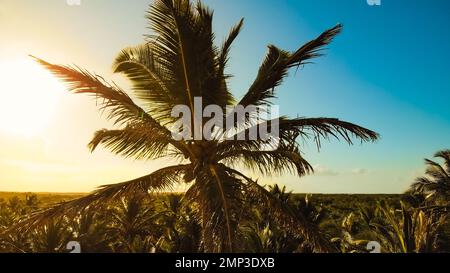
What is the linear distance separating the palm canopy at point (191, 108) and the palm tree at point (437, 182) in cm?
1766

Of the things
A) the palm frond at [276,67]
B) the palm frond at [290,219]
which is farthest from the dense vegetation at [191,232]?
the palm frond at [276,67]

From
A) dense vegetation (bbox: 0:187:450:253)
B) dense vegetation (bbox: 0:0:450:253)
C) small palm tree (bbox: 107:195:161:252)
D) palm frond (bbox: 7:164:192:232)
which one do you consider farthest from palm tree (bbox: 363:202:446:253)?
small palm tree (bbox: 107:195:161:252)

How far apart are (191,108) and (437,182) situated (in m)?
19.8

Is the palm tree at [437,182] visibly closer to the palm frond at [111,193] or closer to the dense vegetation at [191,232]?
the dense vegetation at [191,232]

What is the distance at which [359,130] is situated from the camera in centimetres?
652

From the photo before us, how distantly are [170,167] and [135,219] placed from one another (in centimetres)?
1230

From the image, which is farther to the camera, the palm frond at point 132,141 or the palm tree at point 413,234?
the palm tree at point 413,234

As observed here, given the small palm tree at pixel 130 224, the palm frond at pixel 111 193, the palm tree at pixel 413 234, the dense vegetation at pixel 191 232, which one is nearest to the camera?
the palm frond at pixel 111 193

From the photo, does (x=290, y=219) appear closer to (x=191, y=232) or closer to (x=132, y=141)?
(x=132, y=141)

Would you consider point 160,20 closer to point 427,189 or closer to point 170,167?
point 170,167

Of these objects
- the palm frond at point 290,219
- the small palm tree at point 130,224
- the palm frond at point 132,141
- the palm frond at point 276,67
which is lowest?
the small palm tree at point 130,224

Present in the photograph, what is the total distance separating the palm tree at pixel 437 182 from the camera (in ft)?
67.2

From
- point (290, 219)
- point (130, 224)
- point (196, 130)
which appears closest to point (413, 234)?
point (290, 219)

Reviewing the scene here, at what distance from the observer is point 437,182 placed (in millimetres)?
21016
